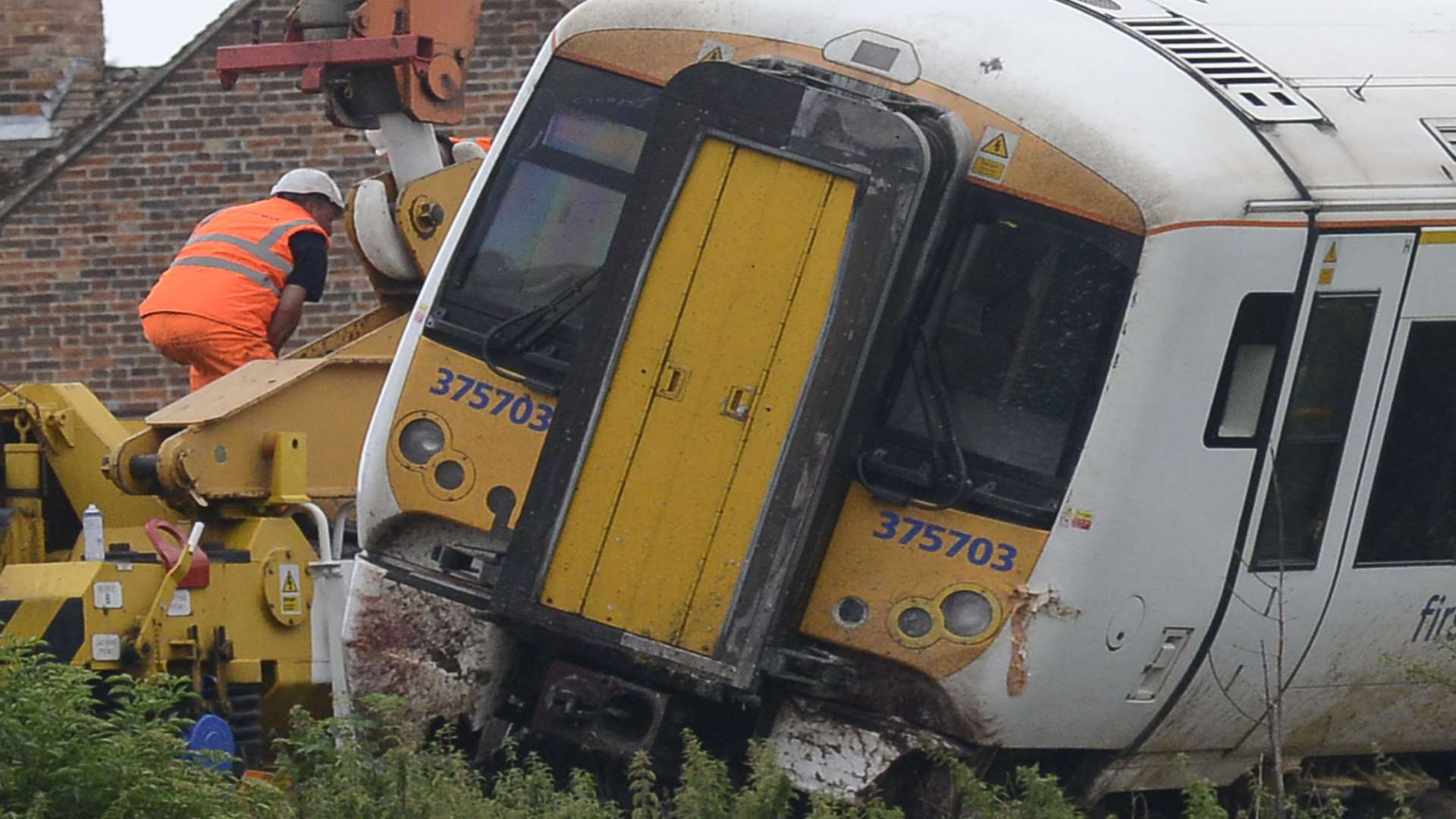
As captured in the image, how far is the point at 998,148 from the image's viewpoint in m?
6.85

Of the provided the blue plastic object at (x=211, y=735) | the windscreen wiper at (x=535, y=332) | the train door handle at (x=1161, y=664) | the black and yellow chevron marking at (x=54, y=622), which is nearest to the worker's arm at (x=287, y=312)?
the black and yellow chevron marking at (x=54, y=622)

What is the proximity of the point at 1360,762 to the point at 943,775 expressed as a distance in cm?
181

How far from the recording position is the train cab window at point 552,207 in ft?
24.0

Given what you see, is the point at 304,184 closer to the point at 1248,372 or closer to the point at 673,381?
the point at 673,381

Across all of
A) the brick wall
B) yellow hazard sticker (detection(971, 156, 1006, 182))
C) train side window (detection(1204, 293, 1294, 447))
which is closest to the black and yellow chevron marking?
yellow hazard sticker (detection(971, 156, 1006, 182))

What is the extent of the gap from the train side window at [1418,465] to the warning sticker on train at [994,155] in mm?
1294

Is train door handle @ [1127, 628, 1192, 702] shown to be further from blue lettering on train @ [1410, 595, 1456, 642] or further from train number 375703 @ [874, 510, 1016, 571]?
blue lettering on train @ [1410, 595, 1456, 642]

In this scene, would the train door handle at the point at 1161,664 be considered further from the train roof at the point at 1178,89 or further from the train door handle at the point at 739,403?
the train door handle at the point at 739,403

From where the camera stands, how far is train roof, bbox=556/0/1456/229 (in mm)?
6777

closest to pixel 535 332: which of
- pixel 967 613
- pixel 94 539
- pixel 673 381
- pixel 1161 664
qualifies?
pixel 673 381

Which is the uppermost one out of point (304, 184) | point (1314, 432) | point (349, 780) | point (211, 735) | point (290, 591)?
point (304, 184)

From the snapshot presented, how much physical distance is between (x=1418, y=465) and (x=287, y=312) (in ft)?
14.3

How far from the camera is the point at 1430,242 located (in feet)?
23.6

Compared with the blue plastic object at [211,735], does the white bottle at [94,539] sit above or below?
above
